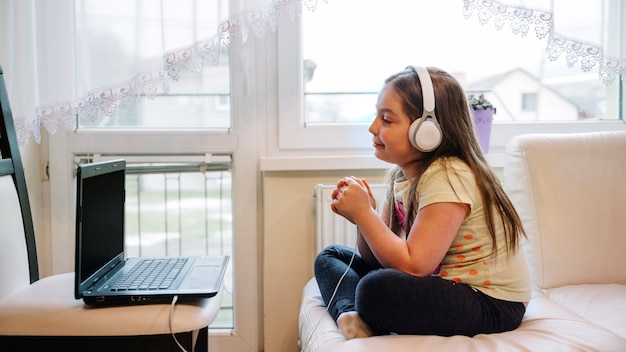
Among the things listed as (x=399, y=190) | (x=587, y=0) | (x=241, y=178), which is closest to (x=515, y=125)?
(x=587, y=0)

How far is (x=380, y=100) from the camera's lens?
1155 mm

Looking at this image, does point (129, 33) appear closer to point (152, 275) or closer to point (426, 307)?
point (152, 275)

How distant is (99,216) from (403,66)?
109 cm

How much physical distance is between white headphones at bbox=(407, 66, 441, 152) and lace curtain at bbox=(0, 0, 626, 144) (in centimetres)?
52

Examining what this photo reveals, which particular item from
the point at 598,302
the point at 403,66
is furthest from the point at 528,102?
the point at 598,302

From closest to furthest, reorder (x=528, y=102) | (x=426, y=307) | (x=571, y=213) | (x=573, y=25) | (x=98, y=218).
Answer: (x=426, y=307) → (x=98, y=218) → (x=571, y=213) → (x=573, y=25) → (x=528, y=102)

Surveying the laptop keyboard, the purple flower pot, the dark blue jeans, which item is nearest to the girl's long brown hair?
the dark blue jeans

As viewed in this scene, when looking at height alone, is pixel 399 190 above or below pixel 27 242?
above

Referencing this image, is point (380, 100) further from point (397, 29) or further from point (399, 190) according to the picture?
point (397, 29)

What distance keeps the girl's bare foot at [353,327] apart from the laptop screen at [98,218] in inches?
20.3

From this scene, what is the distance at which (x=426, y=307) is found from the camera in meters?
0.99

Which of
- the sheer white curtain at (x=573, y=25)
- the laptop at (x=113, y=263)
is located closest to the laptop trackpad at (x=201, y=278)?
the laptop at (x=113, y=263)

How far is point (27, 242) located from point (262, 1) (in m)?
0.86

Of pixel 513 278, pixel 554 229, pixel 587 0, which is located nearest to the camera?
pixel 513 278
